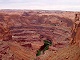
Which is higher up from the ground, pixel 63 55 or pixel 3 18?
pixel 63 55

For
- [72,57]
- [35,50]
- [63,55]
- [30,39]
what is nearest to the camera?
[72,57]

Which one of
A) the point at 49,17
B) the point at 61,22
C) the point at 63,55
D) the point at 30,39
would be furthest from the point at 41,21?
the point at 63,55

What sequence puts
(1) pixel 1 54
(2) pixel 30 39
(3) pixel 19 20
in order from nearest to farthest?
(1) pixel 1 54
(2) pixel 30 39
(3) pixel 19 20

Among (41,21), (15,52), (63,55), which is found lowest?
(41,21)

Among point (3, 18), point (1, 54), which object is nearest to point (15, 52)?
point (1, 54)

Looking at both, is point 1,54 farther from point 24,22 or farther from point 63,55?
point 24,22

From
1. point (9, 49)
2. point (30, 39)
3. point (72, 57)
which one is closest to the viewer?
point (72, 57)

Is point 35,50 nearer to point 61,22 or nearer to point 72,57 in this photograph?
point 72,57

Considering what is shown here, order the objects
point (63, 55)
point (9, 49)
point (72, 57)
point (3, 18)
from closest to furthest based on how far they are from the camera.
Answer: point (72, 57)
point (63, 55)
point (9, 49)
point (3, 18)

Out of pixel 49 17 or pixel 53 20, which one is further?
pixel 49 17
